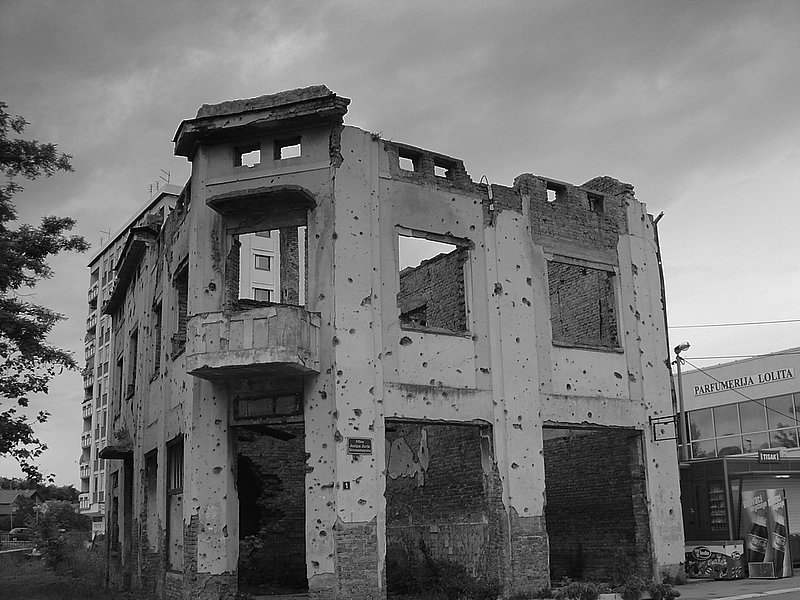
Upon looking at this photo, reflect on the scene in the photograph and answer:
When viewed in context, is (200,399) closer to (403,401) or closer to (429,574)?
(403,401)

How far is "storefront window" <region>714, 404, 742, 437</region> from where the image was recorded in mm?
34156

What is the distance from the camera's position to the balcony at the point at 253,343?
1252 cm

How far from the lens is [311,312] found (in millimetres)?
13219

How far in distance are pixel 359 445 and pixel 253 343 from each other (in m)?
2.30

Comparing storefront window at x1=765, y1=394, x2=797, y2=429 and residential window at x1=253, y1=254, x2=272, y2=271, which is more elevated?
residential window at x1=253, y1=254, x2=272, y2=271

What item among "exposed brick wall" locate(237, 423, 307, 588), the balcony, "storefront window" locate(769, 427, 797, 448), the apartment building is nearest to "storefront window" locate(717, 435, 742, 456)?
"storefront window" locate(769, 427, 797, 448)

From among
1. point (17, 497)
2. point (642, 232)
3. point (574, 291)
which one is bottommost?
point (17, 497)

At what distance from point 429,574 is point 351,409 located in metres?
4.50

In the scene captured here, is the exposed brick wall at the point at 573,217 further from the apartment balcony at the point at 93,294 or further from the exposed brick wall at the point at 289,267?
the apartment balcony at the point at 93,294

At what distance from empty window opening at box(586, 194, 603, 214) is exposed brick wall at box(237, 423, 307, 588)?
779 centimetres

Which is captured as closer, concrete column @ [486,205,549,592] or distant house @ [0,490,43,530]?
concrete column @ [486,205,549,592]

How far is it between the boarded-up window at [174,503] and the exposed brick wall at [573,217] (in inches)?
314


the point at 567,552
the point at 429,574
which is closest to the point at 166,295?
the point at 429,574

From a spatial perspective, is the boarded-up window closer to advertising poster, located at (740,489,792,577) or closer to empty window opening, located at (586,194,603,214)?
empty window opening, located at (586,194,603,214)
